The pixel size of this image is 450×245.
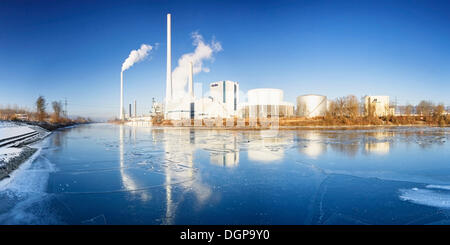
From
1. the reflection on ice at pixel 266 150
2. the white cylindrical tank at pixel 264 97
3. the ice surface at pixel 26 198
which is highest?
the white cylindrical tank at pixel 264 97

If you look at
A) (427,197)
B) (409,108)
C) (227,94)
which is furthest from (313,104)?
(427,197)

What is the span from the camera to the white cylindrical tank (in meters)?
54.4

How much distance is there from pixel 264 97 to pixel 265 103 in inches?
60.3

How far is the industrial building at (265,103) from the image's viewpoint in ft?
173

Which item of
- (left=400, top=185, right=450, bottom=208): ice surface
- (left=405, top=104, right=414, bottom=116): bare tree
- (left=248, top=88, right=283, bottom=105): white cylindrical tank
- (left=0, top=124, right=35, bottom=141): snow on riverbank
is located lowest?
(left=400, top=185, right=450, bottom=208): ice surface

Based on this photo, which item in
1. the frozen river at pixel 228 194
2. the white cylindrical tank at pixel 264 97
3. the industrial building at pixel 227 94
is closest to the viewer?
the frozen river at pixel 228 194

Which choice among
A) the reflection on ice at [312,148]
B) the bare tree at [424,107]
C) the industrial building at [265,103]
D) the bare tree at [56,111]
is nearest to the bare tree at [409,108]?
the bare tree at [424,107]

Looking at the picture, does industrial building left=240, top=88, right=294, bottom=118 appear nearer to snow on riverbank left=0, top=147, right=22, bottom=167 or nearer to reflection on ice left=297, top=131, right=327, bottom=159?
reflection on ice left=297, top=131, right=327, bottom=159

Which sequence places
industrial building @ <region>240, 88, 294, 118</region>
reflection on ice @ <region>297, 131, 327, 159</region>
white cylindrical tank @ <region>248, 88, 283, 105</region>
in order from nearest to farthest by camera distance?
reflection on ice @ <region>297, 131, 327, 159</region>
industrial building @ <region>240, 88, 294, 118</region>
white cylindrical tank @ <region>248, 88, 283, 105</region>

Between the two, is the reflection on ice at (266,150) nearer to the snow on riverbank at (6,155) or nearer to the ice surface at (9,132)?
the snow on riverbank at (6,155)

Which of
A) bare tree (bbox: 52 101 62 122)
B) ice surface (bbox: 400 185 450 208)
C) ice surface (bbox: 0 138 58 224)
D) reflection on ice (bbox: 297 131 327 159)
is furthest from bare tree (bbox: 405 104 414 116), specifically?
bare tree (bbox: 52 101 62 122)

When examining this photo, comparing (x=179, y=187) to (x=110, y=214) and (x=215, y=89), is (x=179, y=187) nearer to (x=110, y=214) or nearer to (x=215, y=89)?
(x=110, y=214)

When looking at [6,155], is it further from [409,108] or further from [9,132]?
[409,108]

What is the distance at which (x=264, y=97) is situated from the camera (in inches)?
2146
